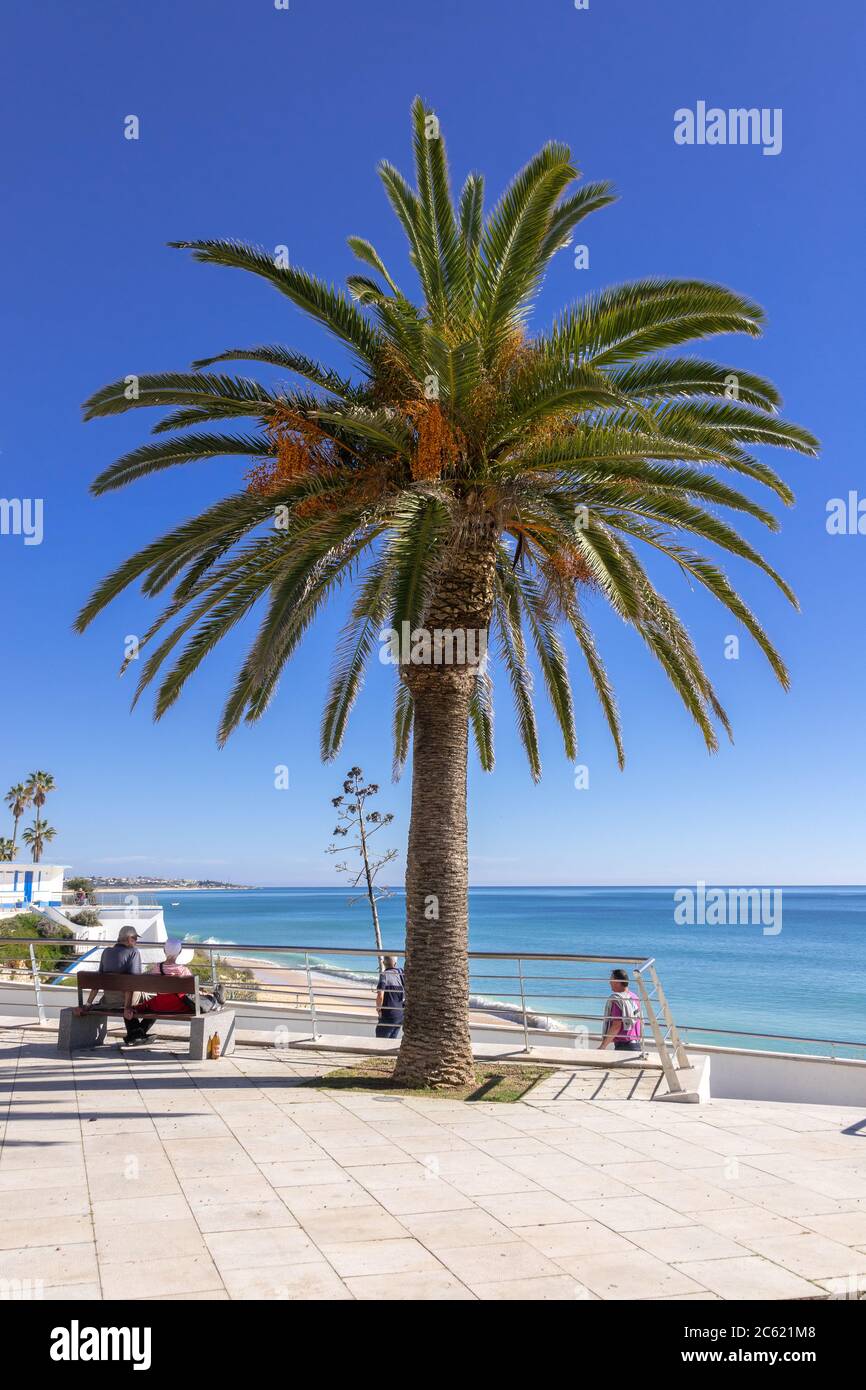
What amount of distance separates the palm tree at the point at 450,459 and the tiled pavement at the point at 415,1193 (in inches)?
78.7

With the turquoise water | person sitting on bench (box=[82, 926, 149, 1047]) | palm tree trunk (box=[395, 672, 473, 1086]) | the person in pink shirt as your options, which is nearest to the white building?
the turquoise water

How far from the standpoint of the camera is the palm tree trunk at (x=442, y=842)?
9.72 meters

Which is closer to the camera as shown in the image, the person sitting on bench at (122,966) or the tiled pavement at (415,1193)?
the tiled pavement at (415,1193)

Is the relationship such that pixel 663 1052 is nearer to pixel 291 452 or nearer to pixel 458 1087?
pixel 458 1087

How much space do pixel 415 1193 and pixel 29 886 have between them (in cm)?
3950

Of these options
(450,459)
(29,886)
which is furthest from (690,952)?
(450,459)

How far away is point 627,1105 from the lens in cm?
906

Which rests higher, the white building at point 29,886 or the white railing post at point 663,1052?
the white railing post at point 663,1052

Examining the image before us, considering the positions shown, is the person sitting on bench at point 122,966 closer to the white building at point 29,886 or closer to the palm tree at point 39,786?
the white building at point 29,886

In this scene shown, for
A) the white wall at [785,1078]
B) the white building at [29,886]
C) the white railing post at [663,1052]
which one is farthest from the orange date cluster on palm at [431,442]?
Answer: the white building at [29,886]

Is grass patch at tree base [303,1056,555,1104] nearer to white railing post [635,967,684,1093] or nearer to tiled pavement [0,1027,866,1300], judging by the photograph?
tiled pavement [0,1027,866,1300]

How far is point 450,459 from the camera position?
9.20 m
